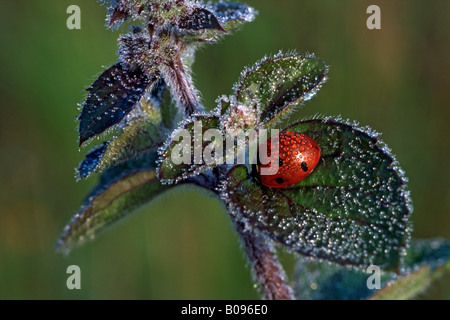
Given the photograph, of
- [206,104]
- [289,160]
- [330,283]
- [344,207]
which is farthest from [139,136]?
[206,104]

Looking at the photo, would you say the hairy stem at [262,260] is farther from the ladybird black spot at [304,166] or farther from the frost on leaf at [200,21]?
the frost on leaf at [200,21]

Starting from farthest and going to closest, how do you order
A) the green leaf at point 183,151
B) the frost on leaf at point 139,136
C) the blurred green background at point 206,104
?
1. the blurred green background at point 206,104
2. the frost on leaf at point 139,136
3. the green leaf at point 183,151

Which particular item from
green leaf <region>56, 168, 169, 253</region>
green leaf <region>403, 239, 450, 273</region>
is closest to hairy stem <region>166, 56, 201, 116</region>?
green leaf <region>56, 168, 169, 253</region>

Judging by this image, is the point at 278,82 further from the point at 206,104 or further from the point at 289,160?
the point at 206,104

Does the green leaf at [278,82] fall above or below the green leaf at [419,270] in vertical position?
above

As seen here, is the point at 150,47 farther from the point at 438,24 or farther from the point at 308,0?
the point at 438,24

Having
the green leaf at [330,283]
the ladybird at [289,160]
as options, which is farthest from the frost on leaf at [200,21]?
the green leaf at [330,283]

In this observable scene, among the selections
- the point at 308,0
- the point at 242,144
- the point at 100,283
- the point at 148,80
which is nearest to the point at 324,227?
the point at 242,144
